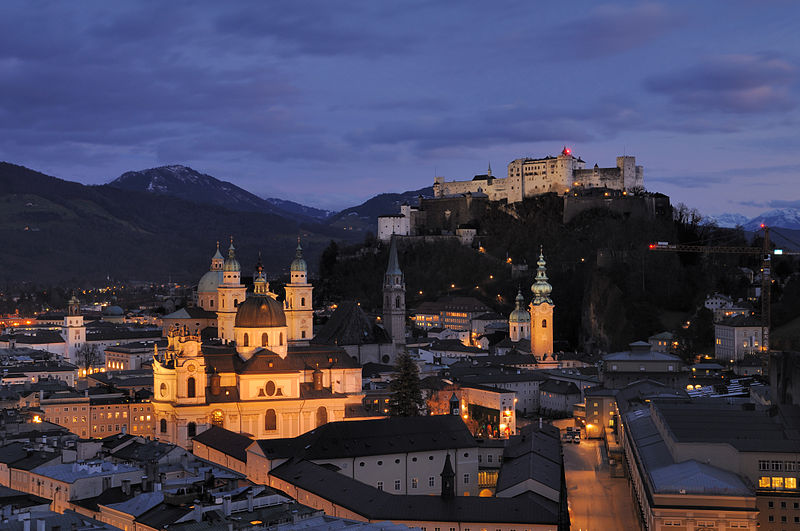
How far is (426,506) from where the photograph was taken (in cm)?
4006

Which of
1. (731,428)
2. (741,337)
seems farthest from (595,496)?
(741,337)

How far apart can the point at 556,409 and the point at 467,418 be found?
387 inches

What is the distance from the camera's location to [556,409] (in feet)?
260

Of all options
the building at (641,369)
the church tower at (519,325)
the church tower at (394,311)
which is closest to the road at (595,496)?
the building at (641,369)

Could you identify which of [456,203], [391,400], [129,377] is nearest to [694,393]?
[391,400]

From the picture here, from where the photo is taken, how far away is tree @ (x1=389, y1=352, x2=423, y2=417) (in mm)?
63562

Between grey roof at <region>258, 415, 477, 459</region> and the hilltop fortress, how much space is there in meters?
75.7

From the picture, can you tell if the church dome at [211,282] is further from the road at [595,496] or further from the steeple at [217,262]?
the road at [595,496]

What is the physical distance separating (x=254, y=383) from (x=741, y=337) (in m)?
45.2

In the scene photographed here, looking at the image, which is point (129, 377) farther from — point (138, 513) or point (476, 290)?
point (476, 290)

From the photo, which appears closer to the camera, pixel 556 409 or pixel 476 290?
pixel 556 409

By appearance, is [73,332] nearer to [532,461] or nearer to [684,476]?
[532,461]

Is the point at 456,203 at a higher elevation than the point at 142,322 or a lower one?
higher

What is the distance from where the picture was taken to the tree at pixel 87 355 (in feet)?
339
